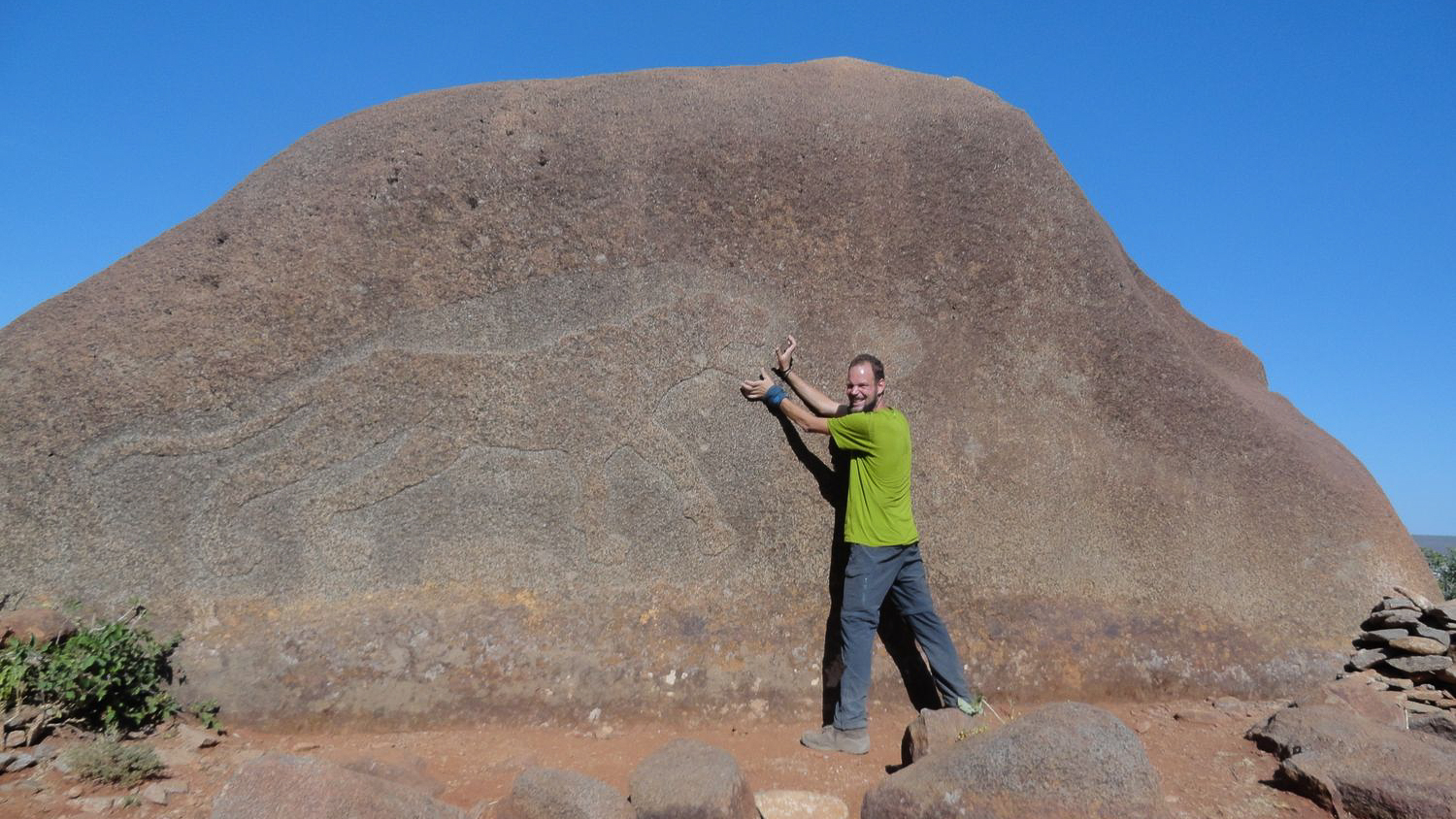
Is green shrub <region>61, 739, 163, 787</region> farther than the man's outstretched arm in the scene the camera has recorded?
No

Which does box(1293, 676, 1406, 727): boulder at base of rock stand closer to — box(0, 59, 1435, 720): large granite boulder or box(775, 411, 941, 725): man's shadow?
box(0, 59, 1435, 720): large granite boulder

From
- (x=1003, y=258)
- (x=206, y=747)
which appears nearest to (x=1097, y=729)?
(x=1003, y=258)

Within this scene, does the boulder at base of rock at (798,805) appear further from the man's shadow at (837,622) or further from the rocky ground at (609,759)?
the man's shadow at (837,622)

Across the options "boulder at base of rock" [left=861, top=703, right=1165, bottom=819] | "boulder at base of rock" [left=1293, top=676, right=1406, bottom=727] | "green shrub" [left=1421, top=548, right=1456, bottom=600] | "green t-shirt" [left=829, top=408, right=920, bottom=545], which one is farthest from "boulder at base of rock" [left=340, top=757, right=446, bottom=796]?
"green shrub" [left=1421, top=548, right=1456, bottom=600]

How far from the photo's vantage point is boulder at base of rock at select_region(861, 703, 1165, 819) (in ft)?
8.28

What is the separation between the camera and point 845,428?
363 cm

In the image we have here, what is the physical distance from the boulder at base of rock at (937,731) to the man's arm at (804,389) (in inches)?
51.3

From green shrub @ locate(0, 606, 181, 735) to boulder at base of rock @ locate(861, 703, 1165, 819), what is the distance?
107 inches

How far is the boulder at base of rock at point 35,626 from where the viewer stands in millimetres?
3213

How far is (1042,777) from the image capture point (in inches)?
101

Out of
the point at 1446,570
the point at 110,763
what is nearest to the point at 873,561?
the point at 110,763

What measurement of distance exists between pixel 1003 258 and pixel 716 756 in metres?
2.68

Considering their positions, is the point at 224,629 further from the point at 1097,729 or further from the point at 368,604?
the point at 1097,729

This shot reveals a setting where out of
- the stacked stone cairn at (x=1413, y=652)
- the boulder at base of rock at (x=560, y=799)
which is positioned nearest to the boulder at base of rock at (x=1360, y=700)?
the stacked stone cairn at (x=1413, y=652)
